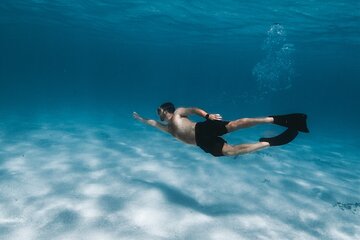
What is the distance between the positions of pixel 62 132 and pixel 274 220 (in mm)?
14818

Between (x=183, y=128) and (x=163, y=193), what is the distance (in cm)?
368

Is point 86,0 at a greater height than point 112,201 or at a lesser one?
greater

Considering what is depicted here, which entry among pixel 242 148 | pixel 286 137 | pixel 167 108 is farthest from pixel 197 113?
pixel 286 137

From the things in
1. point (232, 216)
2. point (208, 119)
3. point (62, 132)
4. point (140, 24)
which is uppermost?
point (140, 24)

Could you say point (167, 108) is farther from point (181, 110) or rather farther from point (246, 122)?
point (246, 122)

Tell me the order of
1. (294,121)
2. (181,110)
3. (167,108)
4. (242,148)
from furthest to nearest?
A: (167,108) < (181,110) < (242,148) < (294,121)

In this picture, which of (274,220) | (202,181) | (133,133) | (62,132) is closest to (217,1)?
(133,133)

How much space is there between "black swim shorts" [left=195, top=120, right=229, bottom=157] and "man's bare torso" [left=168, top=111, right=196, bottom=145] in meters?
0.16

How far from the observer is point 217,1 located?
23172 mm

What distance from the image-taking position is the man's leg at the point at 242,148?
21.8 ft

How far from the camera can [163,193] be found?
10.0 metres

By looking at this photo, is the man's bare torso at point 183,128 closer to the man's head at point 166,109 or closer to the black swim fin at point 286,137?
the man's head at point 166,109

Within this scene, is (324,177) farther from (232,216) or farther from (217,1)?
(217,1)

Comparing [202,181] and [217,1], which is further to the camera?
[217,1]
